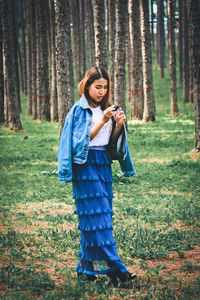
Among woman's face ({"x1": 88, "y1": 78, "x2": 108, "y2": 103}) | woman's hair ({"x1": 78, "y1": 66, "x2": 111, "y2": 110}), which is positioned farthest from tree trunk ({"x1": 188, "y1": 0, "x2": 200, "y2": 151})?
woman's face ({"x1": 88, "y1": 78, "x2": 108, "y2": 103})

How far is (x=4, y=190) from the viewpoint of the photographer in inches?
369

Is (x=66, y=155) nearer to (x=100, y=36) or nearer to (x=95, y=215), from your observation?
(x=95, y=215)

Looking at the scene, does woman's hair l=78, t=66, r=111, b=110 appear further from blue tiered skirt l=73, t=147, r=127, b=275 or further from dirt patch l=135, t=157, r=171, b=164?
dirt patch l=135, t=157, r=171, b=164

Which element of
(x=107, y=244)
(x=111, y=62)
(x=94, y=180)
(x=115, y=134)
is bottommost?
(x=107, y=244)

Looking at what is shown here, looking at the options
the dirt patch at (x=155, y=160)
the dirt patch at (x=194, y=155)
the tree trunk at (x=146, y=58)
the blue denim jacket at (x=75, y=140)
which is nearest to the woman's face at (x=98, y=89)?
the blue denim jacket at (x=75, y=140)

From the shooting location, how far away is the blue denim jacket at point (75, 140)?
4.08 m

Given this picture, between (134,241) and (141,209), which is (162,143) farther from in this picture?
(134,241)

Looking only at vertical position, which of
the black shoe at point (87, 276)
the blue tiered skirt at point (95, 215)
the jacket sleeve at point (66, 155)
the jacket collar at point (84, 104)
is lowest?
the black shoe at point (87, 276)

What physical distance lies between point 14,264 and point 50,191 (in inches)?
166

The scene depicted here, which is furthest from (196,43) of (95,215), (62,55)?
(95,215)

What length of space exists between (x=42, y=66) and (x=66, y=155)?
74.3ft

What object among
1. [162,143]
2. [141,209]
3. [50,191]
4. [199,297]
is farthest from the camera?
[162,143]

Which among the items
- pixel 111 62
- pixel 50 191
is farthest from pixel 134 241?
pixel 111 62

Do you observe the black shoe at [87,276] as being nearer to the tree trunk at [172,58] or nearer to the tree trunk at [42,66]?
the tree trunk at [172,58]
